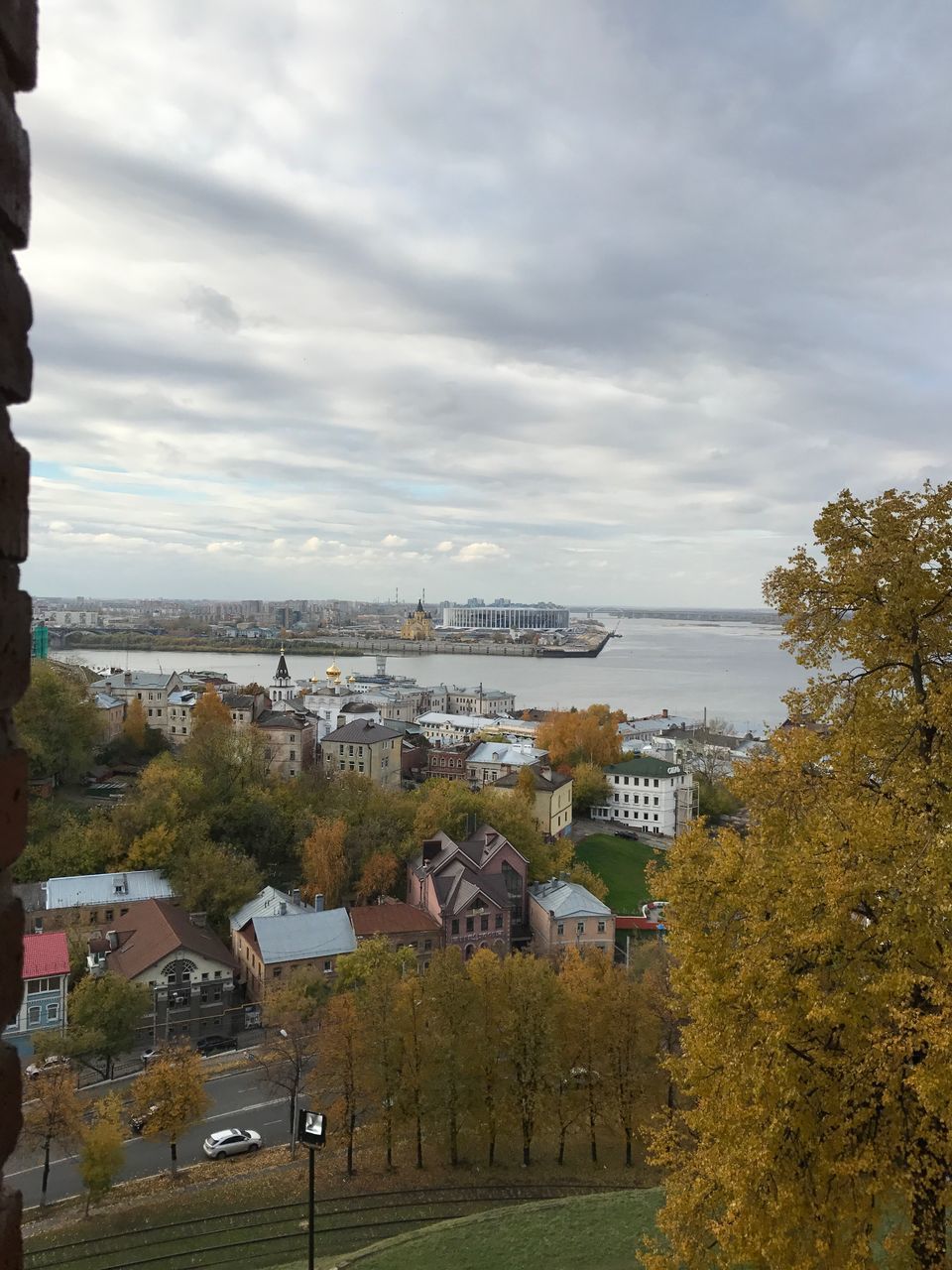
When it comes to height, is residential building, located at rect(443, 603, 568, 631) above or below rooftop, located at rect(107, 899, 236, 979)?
above

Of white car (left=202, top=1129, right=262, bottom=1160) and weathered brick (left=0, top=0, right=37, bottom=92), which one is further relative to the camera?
white car (left=202, top=1129, right=262, bottom=1160)

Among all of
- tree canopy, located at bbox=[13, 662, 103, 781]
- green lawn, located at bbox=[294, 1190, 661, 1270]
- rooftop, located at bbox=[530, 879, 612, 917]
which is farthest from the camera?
tree canopy, located at bbox=[13, 662, 103, 781]

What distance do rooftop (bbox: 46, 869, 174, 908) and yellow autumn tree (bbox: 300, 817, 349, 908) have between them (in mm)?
3458

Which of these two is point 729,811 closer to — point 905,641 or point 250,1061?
point 250,1061

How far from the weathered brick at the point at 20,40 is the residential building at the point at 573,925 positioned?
21.1 m

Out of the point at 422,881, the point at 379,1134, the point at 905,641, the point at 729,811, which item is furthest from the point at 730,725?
the point at 905,641

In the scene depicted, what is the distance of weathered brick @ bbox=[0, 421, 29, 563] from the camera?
3.60 ft

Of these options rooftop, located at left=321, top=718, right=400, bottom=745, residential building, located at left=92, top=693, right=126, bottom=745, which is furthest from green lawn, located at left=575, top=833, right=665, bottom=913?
residential building, located at left=92, top=693, right=126, bottom=745

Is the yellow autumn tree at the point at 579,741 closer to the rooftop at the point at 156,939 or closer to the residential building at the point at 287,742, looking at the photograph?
the residential building at the point at 287,742

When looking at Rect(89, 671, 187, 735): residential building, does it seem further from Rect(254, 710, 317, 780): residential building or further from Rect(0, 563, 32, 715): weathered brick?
Rect(0, 563, 32, 715): weathered brick

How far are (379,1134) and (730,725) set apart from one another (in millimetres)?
41258

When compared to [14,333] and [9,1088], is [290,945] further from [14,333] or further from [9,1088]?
[14,333]

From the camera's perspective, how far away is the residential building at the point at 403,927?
19953 mm

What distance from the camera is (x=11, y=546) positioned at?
1126mm
